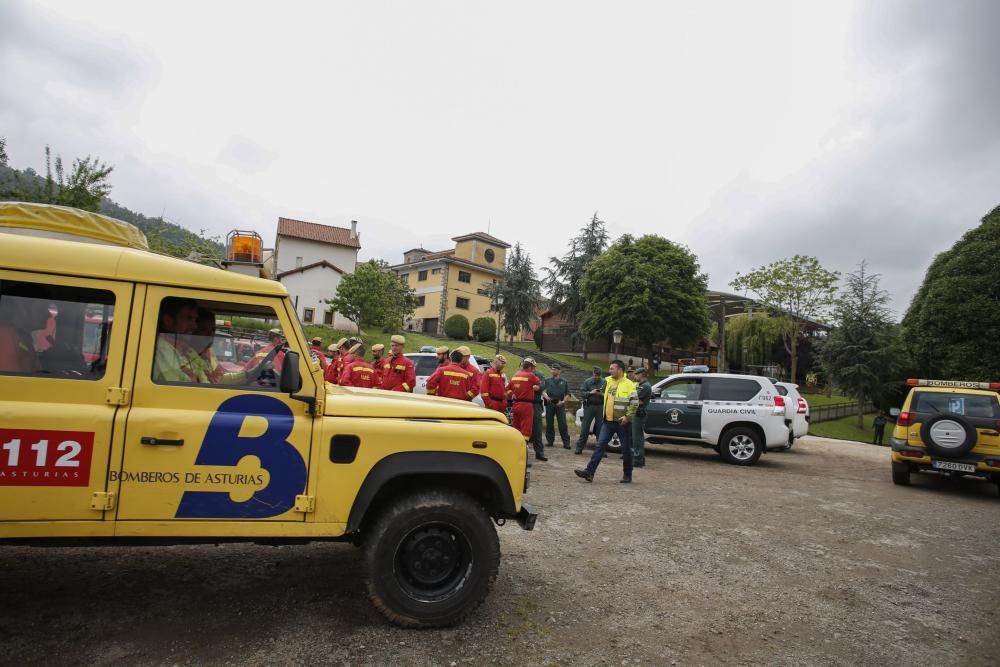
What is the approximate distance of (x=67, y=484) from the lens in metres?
2.89

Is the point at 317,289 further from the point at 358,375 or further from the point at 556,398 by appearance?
the point at 358,375

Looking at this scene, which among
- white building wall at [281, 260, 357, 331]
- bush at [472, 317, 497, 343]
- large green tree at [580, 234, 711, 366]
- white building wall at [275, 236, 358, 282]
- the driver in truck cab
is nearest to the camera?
the driver in truck cab

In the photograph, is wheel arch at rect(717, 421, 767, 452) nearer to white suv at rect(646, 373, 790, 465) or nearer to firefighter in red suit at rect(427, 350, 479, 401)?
white suv at rect(646, 373, 790, 465)

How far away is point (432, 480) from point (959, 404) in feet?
31.6

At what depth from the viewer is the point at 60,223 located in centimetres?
346

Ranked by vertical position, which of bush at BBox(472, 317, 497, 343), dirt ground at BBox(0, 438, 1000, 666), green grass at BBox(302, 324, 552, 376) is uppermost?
bush at BBox(472, 317, 497, 343)

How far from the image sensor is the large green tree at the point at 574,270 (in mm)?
43844

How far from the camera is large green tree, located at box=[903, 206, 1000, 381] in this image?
22750mm

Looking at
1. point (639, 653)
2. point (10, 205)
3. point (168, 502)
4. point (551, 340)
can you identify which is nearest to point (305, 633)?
point (168, 502)

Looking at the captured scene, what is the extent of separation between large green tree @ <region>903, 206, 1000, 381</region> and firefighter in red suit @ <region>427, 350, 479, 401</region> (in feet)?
81.5

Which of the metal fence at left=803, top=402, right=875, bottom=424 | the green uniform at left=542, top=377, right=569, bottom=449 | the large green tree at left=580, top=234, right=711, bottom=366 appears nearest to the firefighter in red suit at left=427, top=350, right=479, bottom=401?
the green uniform at left=542, top=377, right=569, bottom=449

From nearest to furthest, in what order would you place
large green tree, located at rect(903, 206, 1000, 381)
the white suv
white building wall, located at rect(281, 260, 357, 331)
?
1. the white suv
2. large green tree, located at rect(903, 206, 1000, 381)
3. white building wall, located at rect(281, 260, 357, 331)

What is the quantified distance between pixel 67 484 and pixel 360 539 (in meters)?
1.65

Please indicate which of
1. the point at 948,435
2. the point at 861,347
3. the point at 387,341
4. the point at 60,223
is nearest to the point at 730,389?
the point at 948,435
